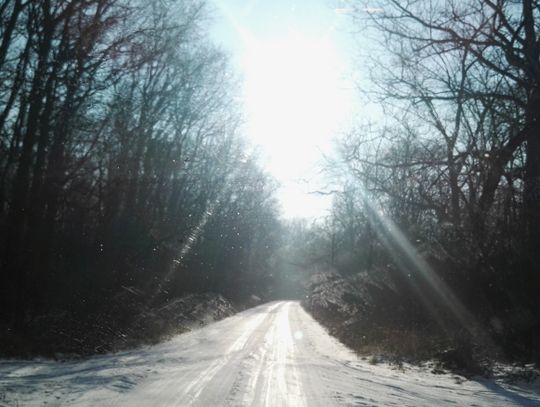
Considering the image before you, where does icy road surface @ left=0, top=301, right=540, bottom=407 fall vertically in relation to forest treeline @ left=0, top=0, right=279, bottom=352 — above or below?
below

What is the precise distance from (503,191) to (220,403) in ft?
34.0

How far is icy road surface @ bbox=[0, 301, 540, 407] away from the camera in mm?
6555

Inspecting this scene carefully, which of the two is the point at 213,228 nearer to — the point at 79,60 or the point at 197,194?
the point at 197,194

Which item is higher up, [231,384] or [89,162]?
[89,162]

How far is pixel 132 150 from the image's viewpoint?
22391 mm

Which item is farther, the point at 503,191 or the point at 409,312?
the point at 409,312

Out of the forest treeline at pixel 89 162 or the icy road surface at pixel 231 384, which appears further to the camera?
the forest treeline at pixel 89 162

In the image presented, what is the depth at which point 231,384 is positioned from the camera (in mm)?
7754

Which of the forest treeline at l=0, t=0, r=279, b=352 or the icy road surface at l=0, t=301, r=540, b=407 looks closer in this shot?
the icy road surface at l=0, t=301, r=540, b=407

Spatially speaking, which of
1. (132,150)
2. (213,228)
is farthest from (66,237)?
(213,228)

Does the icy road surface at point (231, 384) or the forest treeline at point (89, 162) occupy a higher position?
the forest treeline at point (89, 162)

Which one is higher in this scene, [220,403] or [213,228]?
[213,228]

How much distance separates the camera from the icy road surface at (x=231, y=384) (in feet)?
21.5

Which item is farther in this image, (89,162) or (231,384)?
(89,162)
